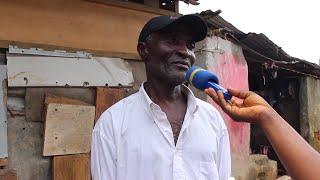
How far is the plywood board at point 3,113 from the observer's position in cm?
366

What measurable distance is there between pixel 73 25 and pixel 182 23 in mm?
2157

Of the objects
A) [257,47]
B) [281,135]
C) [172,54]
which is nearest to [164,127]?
[172,54]

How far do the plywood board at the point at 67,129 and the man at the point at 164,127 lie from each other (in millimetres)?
1778

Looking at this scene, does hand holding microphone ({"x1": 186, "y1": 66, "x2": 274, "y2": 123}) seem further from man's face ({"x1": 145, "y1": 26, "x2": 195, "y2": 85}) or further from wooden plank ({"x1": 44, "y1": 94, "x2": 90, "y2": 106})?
wooden plank ({"x1": 44, "y1": 94, "x2": 90, "y2": 106})

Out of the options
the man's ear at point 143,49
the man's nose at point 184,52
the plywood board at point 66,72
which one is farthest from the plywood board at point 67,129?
the man's nose at point 184,52

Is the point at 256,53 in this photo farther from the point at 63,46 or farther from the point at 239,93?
the point at 239,93

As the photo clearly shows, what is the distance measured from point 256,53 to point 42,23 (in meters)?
4.62

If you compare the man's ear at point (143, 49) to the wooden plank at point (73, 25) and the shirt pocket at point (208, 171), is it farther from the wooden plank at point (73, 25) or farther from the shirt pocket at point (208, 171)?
the wooden plank at point (73, 25)

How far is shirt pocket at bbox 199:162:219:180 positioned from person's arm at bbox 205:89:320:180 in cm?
73

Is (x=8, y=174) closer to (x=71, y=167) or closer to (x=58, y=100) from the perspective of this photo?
(x=71, y=167)

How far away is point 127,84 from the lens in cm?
459

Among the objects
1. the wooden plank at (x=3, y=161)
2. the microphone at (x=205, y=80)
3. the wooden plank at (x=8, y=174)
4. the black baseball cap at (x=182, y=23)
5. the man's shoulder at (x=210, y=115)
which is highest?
the black baseball cap at (x=182, y=23)

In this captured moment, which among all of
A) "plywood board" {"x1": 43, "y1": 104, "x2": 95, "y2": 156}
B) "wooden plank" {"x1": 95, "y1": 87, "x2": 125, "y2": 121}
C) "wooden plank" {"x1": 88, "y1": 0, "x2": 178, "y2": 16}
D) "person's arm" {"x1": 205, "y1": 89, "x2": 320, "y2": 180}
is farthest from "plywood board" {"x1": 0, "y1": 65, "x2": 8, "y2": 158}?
"person's arm" {"x1": 205, "y1": 89, "x2": 320, "y2": 180}

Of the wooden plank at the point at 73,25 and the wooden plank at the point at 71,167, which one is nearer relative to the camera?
the wooden plank at the point at 73,25
